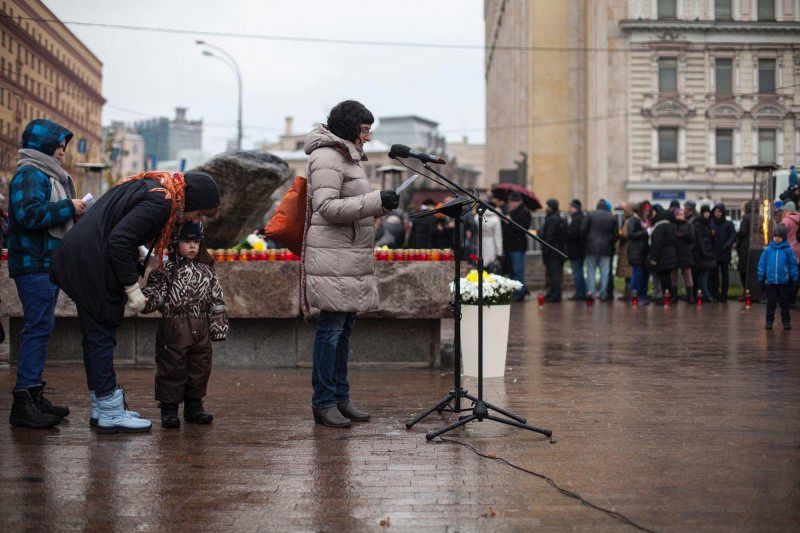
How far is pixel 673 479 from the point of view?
5.05 meters

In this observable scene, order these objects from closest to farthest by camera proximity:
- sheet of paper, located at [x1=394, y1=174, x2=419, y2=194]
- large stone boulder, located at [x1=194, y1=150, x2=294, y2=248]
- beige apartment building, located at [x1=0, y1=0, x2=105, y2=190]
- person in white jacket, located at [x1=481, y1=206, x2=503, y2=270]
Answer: sheet of paper, located at [x1=394, y1=174, x2=419, y2=194], beige apartment building, located at [x1=0, y1=0, x2=105, y2=190], large stone boulder, located at [x1=194, y1=150, x2=294, y2=248], person in white jacket, located at [x1=481, y1=206, x2=503, y2=270]

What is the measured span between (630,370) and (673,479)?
4.61 metres

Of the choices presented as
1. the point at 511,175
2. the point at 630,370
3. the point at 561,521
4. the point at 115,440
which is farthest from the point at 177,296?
the point at 511,175

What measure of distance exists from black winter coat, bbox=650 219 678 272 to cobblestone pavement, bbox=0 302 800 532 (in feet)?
33.2

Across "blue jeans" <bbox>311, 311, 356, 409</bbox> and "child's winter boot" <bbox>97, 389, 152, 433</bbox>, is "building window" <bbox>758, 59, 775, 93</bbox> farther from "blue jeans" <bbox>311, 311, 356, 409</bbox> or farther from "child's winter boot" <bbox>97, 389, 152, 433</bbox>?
"child's winter boot" <bbox>97, 389, 152, 433</bbox>

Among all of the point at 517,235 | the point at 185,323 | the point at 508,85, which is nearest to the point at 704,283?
the point at 517,235

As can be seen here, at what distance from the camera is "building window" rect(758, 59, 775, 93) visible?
37272mm

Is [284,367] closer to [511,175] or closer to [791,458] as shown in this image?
[791,458]

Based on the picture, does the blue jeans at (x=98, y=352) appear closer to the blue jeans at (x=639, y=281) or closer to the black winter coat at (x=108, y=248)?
the black winter coat at (x=108, y=248)

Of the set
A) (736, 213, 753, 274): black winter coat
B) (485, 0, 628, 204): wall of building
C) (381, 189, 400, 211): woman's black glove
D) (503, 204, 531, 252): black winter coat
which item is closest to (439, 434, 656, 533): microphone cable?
(381, 189, 400, 211): woman's black glove

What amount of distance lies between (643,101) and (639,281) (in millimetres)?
30909

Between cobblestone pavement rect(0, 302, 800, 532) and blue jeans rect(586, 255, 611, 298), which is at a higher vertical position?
blue jeans rect(586, 255, 611, 298)

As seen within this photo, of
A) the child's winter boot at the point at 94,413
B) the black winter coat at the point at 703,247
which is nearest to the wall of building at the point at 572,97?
the black winter coat at the point at 703,247

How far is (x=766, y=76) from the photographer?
39.6 meters
